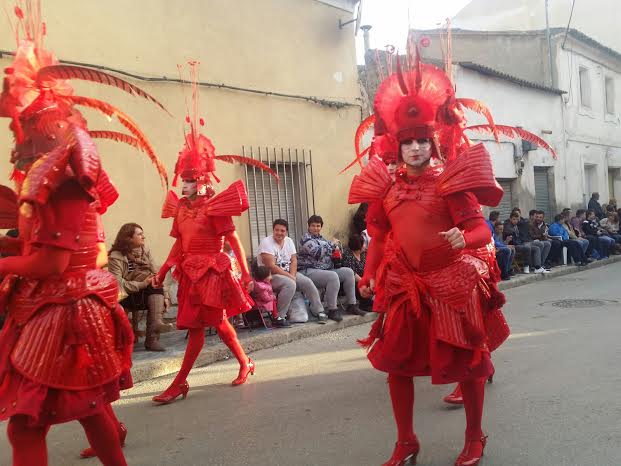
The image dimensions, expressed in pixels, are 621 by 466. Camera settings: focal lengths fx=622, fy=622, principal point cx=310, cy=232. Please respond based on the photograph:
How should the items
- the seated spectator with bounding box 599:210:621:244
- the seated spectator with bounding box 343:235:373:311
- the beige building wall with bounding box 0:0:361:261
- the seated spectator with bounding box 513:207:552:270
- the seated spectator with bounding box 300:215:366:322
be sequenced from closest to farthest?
the beige building wall with bounding box 0:0:361:261 → the seated spectator with bounding box 300:215:366:322 → the seated spectator with bounding box 343:235:373:311 → the seated spectator with bounding box 513:207:552:270 → the seated spectator with bounding box 599:210:621:244

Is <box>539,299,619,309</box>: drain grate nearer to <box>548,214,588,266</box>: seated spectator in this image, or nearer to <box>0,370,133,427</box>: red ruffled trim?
<box>548,214,588,266</box>: seated spectator

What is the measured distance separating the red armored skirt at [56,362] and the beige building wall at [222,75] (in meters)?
5.10

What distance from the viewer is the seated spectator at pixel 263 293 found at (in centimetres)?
776

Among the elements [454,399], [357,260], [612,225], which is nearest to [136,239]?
[357,260]

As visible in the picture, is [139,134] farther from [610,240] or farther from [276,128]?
[610,240]

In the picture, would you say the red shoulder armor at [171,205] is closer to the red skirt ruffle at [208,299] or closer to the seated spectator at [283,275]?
the red skirt ruffle at [208,299]

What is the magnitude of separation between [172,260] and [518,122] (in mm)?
14947

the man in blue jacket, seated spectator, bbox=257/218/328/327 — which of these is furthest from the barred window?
the man in blue jacket

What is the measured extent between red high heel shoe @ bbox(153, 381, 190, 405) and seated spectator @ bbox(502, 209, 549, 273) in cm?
959

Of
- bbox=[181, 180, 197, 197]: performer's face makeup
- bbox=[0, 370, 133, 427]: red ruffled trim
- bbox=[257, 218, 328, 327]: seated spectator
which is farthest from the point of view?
bbox=[257, 218, 328, 327]: seated spectator

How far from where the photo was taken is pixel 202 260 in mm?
5141

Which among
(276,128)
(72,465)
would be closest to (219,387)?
(72,465)

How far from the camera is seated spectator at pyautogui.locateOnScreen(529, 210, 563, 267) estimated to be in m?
13.9

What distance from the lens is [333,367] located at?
596cm
